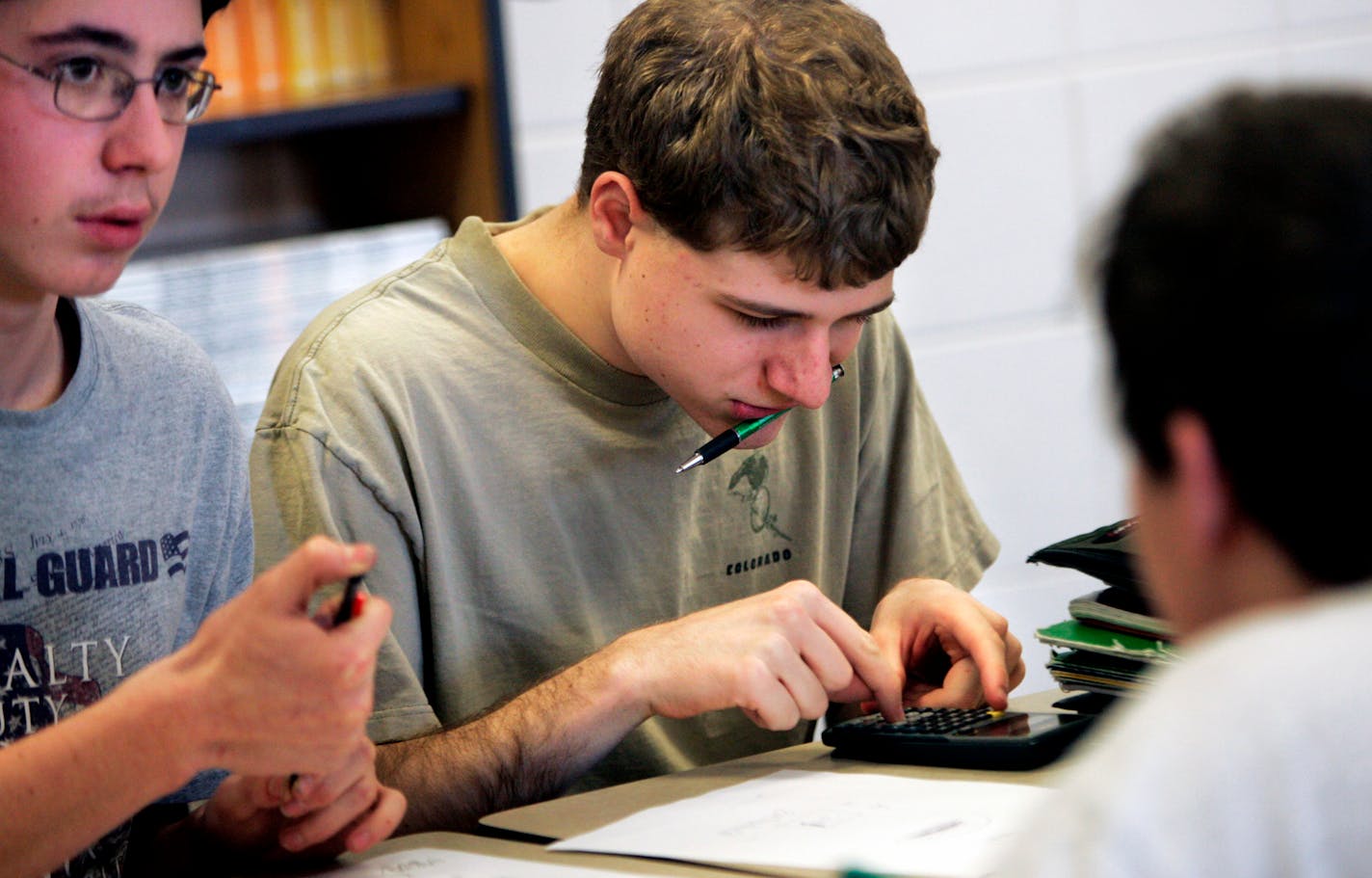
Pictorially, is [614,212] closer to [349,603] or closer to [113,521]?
[113,521]

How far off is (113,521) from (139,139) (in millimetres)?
284

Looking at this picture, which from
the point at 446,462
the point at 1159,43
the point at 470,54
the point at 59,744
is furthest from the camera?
the point at 1159,43

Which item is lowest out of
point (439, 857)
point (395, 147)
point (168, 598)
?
point (439, 857)

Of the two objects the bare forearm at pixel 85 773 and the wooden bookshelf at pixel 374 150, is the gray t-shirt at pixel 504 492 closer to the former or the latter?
the bare forearm at pixel 85 773

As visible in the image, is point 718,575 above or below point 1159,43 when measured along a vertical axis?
below

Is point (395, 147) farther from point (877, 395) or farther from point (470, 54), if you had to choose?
point (877, 395)

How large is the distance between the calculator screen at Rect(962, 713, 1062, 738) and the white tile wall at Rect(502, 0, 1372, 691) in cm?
146

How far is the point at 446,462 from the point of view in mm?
1341

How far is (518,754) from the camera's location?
1194mm

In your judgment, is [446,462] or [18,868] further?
[446,462]

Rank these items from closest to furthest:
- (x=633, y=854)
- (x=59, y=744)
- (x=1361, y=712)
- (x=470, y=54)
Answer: (x=1361, y=712) < (x=59, y=744) < (x=633, y=854) < (x=470, y=54)

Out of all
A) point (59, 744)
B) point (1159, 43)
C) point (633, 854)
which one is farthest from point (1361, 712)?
point (1159, 43)

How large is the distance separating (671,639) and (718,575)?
0.31 m

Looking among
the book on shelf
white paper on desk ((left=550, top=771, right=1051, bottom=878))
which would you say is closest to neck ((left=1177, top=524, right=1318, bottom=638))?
white paper on desk ((left=550, top=771, right=1051, bottom=878))
